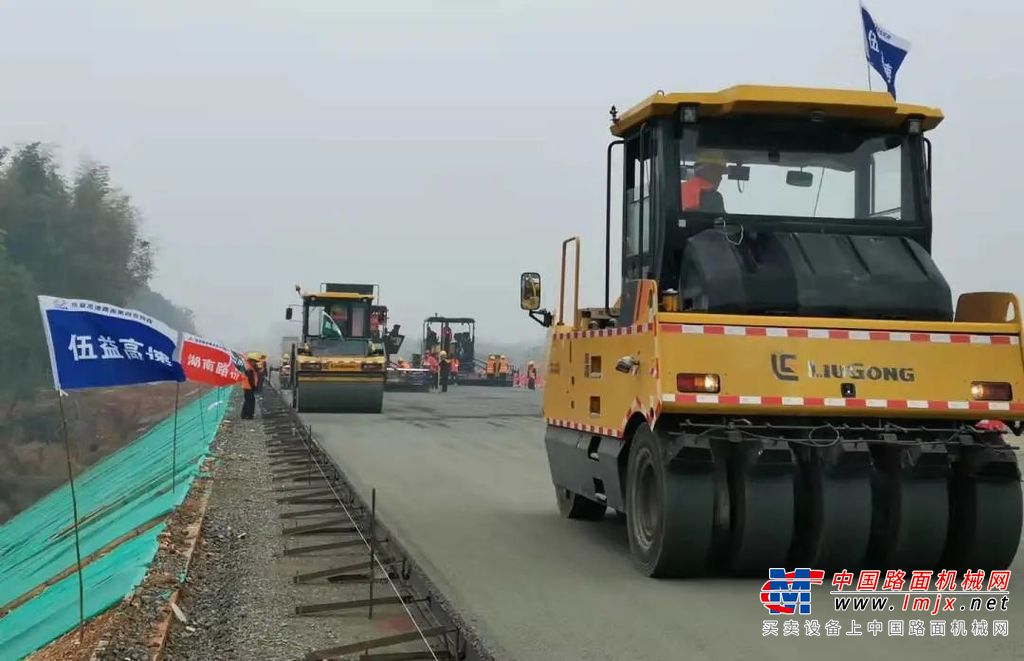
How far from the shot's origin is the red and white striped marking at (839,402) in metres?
6.94

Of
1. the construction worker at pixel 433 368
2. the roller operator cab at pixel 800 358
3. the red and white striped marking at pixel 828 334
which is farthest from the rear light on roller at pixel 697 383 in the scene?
the construction worker at pixel 433 368

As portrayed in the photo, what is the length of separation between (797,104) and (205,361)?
921 centimetres

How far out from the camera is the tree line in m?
65.3

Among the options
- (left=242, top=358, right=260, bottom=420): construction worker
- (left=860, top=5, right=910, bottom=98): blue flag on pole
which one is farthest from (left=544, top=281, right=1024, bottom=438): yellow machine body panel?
(left=242, top=358, right=260, bottom=420): construction worker

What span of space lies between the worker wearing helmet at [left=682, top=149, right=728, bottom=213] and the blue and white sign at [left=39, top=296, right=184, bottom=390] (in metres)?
4.23

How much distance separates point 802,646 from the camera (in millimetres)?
5836

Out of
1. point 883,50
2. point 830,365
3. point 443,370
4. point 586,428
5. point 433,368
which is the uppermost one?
point 883,50

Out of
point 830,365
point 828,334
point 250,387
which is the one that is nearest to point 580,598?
point 830,365

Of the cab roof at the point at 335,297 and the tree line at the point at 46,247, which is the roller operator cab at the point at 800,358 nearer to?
the cab roof at the point at 335,297

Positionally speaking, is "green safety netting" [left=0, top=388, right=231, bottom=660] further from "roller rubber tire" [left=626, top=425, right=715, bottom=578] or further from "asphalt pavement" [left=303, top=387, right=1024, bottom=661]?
"roller rubber tire" [left=626, top=425, right=715, bottom=578]

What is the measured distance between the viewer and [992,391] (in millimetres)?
7102

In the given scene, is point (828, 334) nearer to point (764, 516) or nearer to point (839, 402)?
point (839, 402)

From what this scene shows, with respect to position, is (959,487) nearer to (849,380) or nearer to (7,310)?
(849,380)

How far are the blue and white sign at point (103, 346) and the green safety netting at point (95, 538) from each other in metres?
1.33
